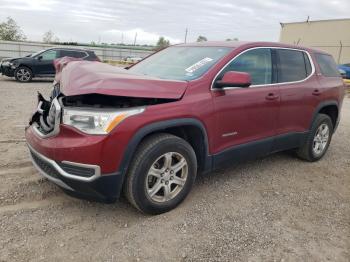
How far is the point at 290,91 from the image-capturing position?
460cm

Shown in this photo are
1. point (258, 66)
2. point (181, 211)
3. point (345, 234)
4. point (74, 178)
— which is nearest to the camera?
point (74, 178)

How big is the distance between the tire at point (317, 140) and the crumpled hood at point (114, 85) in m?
2.60

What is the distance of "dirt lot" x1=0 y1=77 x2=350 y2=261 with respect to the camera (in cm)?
291

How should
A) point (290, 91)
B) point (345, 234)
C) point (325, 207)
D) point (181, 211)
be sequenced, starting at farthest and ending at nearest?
point (290, 91) → point (325, 207) → point (181, 211) → point (345, 234)

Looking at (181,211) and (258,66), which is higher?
(258,66)

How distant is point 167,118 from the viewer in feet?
10.7

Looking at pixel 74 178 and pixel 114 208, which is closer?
pixel 74 178

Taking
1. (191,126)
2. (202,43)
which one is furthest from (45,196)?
(202,43)

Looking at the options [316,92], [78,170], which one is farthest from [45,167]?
[316,92]

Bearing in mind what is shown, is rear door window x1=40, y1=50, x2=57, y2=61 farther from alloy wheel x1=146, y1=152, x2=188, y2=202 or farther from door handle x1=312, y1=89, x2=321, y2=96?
alloy wheel x1=146, y1=152, x2=188, y2=202

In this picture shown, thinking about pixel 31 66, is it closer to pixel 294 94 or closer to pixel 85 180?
pixel 294 94

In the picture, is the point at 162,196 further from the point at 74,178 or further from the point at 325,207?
the point at 325,207

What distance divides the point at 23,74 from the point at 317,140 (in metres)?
12.7

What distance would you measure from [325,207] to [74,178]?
269 cm
